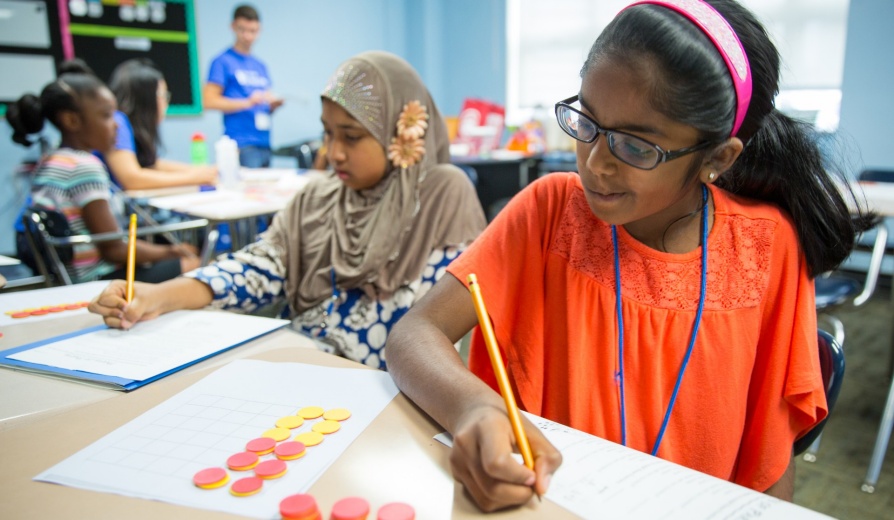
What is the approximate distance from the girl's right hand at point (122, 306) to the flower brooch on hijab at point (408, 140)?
681 mm

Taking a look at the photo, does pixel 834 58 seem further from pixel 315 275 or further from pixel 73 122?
pixel 73 122

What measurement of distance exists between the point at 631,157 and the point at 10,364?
94cm

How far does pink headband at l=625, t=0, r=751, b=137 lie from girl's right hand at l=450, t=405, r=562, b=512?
51cm

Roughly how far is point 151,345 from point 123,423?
27cm

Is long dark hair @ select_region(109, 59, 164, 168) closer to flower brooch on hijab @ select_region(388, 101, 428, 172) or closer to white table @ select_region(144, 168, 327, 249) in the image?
white table @ select_region(144, 168, 327, 249)

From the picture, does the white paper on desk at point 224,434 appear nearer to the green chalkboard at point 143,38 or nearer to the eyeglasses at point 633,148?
the eyeglasses at point 633,148

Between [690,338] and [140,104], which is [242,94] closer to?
[140,104]

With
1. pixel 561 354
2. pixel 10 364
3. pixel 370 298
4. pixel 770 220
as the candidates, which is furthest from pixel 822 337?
pixel 10 364

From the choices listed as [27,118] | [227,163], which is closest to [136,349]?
[227,163]

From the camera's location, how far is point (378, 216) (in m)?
1.49

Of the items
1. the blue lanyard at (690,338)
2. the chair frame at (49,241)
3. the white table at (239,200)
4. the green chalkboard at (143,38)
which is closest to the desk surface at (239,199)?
the white table at (239,200)

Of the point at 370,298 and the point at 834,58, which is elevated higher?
the point at 834,58

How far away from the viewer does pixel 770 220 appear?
0.89 meters

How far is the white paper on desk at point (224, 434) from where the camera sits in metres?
0.57
